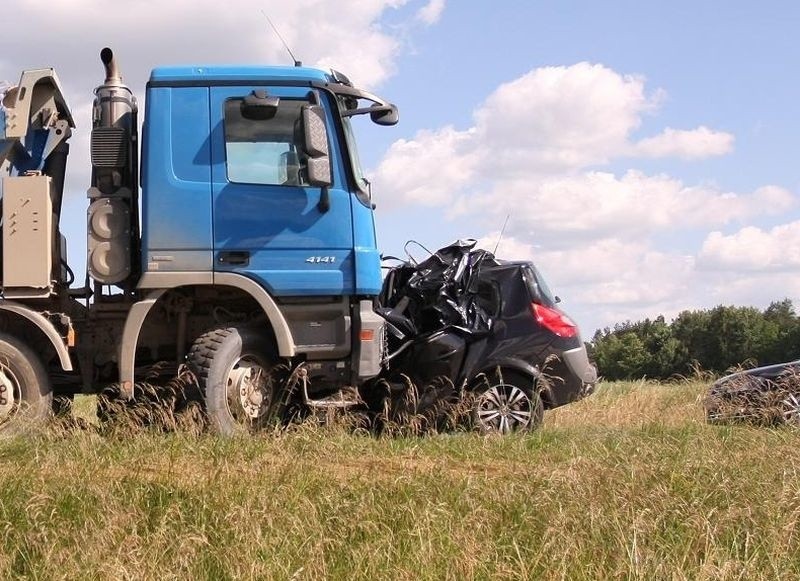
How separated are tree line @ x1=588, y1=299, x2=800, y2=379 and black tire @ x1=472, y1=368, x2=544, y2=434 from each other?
6308 cm

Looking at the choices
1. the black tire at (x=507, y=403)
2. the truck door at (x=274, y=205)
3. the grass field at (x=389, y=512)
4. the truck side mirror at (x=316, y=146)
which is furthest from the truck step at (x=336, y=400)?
the truck side mirror at (x=316, y=146)

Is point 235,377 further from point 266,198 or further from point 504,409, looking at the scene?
point 504,409

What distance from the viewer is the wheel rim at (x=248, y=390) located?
7938 millimetres

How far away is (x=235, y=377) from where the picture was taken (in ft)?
26.2

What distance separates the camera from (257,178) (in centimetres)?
795

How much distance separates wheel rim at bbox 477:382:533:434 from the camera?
29.3ft

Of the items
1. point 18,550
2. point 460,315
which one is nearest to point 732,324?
point 460,315

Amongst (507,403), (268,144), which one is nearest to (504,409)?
(507,403)

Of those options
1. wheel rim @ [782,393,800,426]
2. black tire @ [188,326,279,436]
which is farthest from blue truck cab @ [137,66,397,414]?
wheel rim @ [782,393,800,426]

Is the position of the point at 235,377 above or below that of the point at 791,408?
above

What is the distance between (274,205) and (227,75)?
3.84 feet

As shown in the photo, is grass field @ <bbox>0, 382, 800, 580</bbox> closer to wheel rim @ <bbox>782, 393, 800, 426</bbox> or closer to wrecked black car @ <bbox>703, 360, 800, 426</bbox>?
wrecked black car @ <bbox>703, 360, 800, 426</bbox>

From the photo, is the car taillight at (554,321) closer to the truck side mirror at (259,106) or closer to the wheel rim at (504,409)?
the wheel rim at (504,409)

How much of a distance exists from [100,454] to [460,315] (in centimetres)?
394
